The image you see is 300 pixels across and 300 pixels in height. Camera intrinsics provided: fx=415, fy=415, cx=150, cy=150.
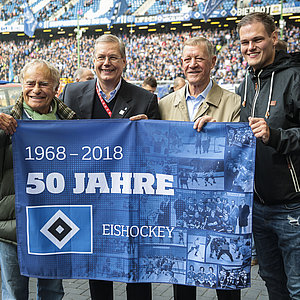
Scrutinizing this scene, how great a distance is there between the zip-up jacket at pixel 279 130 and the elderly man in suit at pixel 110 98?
91cm

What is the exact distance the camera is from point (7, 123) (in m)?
2.72

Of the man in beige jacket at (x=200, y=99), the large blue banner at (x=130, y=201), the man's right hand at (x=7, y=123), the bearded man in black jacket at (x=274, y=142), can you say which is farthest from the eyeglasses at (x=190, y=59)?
the man's right hand at (x=7, y=123)

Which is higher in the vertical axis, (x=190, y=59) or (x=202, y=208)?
(x=190, y=59)

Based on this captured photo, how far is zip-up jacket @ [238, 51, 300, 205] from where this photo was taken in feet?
8.41

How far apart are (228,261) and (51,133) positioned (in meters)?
1.47

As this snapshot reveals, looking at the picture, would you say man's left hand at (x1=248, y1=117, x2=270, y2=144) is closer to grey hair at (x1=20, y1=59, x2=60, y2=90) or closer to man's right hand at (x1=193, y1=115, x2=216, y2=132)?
man's right hand at (x1=193, y1=115, x2=216, y2=132)

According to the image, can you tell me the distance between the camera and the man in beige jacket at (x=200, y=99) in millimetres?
3094

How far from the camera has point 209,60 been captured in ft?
10.3

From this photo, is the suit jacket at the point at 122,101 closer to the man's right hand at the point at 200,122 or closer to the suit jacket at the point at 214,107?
the suit jacket at the point at 214,107

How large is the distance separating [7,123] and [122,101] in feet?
3.10

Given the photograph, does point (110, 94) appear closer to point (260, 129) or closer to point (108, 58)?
point (108, 58)

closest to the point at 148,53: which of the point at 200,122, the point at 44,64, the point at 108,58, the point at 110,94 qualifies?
the point at 110,94

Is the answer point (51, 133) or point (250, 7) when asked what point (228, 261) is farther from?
point (250, 7)

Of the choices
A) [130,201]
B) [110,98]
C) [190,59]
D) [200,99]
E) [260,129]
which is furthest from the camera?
[110,98]
